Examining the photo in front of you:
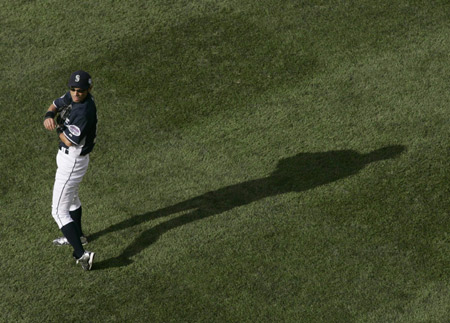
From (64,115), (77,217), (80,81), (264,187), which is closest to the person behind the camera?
(80,81)

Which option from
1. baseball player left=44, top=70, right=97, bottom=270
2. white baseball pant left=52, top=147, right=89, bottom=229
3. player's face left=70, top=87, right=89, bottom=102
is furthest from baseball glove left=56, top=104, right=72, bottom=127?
white baseball pant left=52, top=147, right=89, bottom=229

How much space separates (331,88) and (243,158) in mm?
1872

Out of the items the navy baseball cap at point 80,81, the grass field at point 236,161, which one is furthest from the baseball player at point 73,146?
the grass field at point 236,161

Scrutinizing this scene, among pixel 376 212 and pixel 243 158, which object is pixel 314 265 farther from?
pixel 243 158

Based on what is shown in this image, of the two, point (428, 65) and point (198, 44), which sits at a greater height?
point (198, 44)

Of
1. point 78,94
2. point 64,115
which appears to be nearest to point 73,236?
point 64,115

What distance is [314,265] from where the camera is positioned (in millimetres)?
8125

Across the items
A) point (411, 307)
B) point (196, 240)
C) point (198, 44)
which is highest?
point (198, 44)

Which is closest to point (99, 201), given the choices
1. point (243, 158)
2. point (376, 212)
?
point (243, 158)

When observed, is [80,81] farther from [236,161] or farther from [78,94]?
[236,161]

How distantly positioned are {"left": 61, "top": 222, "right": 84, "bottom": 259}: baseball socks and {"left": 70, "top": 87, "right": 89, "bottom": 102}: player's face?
4.46 ft

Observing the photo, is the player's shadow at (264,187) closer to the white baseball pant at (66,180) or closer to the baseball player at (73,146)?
the baseball player at (73,146)

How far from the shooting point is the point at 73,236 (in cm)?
804

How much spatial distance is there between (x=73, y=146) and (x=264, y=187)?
2513 millimetres
